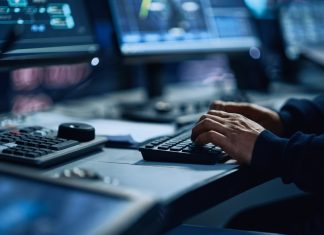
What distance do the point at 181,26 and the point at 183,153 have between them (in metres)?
0.79

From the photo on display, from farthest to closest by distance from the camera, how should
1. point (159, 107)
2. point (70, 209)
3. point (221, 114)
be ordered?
point (159, 107) < point (221, 114) < point (70, 209)

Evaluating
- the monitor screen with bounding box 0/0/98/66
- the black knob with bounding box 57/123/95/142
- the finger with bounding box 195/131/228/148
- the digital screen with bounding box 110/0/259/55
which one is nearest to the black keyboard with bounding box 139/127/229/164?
the finger with bounding box 195/131/228/148

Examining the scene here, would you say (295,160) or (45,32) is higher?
(45,32)

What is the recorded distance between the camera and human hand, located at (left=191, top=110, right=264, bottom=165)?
0.84 m

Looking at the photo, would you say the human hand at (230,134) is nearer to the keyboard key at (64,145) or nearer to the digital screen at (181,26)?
the keyboard key at (64,145)

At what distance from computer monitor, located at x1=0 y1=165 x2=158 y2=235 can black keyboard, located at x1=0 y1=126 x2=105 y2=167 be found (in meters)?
0.19

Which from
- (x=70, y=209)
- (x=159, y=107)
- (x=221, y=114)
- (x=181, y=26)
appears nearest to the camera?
(x=70, y=209)

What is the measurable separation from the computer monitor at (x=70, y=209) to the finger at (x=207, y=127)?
0.32m

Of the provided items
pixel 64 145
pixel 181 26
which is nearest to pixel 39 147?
pixel 64 145

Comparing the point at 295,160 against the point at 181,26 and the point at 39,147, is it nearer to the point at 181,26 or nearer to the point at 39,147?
the point at 39,147

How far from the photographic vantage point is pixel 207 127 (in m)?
0.89

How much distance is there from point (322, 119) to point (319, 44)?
972 millimetres

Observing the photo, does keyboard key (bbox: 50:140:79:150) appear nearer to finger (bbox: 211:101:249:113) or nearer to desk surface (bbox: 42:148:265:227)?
desk surface (bbox: 42:148:265:227)

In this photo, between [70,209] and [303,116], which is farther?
[303,116]
